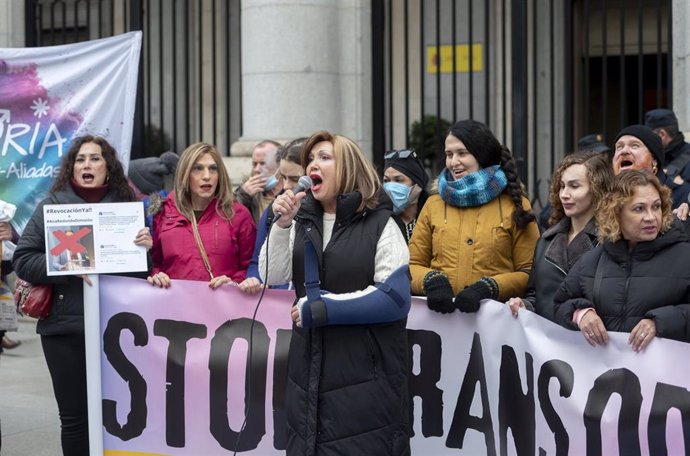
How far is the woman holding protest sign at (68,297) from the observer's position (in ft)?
18.9

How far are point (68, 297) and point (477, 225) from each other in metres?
2.10

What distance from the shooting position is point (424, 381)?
5.71 meters

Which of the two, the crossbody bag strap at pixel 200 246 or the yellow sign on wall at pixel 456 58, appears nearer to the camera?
the crossbody bag strap at pixel 200 246

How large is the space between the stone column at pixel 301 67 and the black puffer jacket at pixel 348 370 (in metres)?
5.74

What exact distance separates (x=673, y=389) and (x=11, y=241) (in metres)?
3.82

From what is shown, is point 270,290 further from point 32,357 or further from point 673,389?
point 32,357

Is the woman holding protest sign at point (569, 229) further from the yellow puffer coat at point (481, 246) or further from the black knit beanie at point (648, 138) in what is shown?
the black knit beanie at point (648, 138)

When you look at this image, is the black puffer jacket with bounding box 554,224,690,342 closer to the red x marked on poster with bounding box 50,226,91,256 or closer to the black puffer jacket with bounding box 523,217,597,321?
the black puffer jacket with bounding box 523,217,597,321

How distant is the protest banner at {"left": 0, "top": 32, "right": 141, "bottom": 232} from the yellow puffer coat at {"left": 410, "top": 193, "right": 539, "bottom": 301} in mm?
2120

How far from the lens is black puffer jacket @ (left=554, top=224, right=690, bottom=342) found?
4676 mm

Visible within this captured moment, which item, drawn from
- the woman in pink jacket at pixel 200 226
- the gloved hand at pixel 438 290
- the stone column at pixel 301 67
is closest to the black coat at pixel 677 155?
the gloved hand at pixel 438 290

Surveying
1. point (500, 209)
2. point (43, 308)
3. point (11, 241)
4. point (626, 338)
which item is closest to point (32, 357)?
point (11, 241)

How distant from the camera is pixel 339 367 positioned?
4594mm

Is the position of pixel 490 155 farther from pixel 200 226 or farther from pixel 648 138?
pixel 200 226
